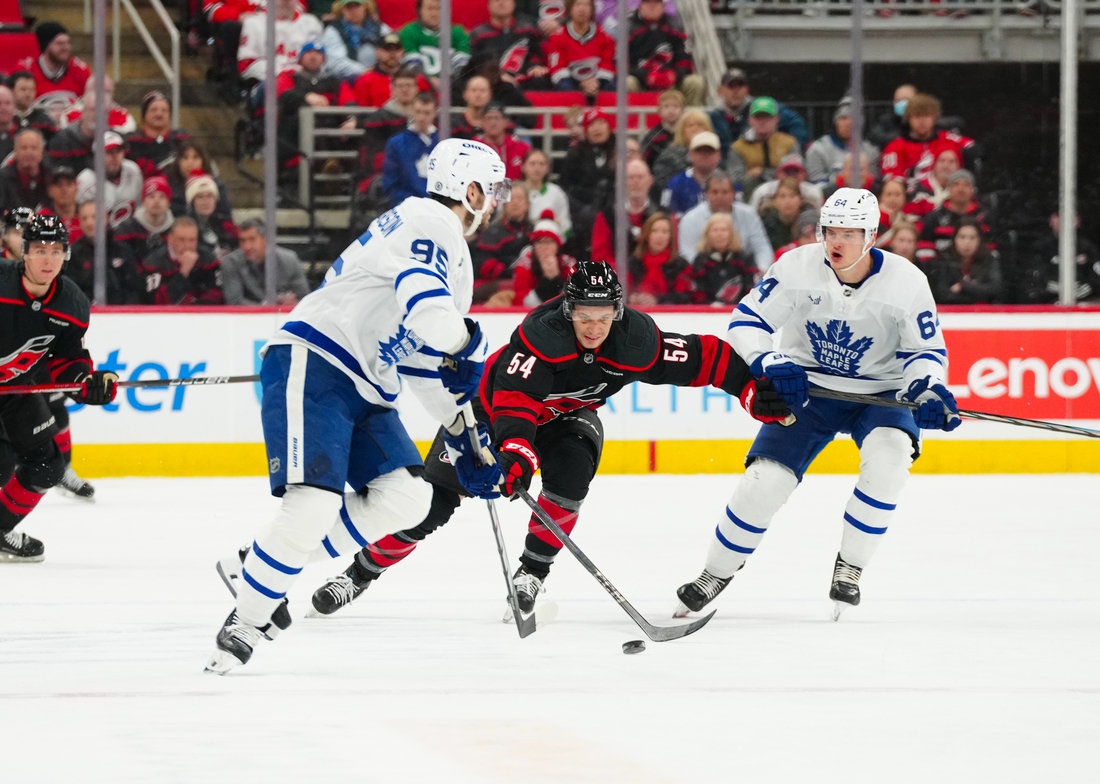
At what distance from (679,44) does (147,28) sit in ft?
8.92

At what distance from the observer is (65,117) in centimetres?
734

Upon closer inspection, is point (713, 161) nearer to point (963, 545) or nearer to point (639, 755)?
point (963, 545)

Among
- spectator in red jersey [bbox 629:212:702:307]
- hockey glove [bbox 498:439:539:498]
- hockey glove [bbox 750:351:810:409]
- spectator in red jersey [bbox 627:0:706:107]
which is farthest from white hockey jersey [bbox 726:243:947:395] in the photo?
spectator in red jersey [bbox 627:0:706:107]

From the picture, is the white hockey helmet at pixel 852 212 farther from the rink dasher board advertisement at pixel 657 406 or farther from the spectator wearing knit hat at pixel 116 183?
the spectator wearing knit hat at pixel 116 183

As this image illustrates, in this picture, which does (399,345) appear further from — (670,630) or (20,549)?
(20,549)

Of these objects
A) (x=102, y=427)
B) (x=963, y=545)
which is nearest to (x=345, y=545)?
(x=963, y=545)

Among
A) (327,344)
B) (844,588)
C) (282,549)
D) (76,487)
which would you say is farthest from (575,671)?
(76,487)

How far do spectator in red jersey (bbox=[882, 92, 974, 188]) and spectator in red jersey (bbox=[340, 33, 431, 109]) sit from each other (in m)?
2.35

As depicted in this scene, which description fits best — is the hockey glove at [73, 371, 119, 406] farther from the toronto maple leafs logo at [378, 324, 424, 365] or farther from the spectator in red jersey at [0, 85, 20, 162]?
the spectator in red jersey at [0, 85, 20, 162]

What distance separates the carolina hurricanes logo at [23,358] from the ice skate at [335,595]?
153 centimetres

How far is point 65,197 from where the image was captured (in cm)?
720

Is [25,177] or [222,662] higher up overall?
[25,177]

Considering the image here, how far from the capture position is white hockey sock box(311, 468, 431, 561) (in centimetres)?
355

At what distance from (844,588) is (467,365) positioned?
130 centimetres
